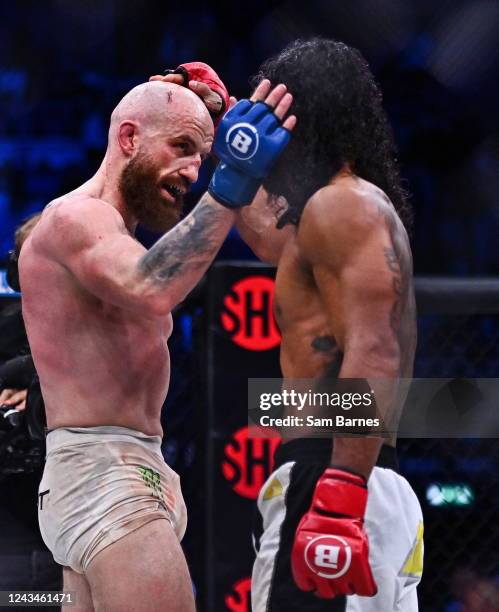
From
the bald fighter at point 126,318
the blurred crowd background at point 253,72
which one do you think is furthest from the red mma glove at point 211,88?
the blurred crowd background at point 253,72

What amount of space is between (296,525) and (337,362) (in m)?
0.23

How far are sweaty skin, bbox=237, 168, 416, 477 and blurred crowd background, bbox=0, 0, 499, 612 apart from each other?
1715 millimetres

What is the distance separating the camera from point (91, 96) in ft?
10.8

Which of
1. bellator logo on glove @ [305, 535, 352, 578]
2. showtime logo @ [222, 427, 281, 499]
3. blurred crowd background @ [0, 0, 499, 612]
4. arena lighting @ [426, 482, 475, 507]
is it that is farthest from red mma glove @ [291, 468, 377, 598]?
blurred crowd background @ [0, 0, 499, 612]

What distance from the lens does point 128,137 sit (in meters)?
1.50

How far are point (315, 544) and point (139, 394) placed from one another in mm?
342

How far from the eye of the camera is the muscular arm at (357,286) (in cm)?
131

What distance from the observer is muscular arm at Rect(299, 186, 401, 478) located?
4.30 feet

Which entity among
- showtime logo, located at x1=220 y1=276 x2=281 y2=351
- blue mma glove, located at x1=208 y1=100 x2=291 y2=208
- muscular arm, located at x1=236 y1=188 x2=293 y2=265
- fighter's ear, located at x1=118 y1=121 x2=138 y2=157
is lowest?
showtime logo, located at x1=220 y1=276 x2=281 y2=351

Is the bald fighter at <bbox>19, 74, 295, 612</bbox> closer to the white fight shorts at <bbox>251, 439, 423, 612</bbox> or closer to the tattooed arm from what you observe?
the tattooed arm

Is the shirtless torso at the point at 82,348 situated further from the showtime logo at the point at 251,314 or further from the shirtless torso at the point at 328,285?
the showtime logo at the point at 251,314

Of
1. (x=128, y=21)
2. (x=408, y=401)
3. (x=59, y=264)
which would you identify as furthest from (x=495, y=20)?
(x=59, y=264)

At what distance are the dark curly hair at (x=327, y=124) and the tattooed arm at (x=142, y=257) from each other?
0.16 m

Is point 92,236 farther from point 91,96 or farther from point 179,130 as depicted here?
point 91,96
